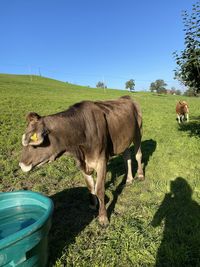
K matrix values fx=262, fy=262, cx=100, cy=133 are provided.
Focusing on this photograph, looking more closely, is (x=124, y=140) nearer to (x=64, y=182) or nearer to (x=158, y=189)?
(x=158, y=189)

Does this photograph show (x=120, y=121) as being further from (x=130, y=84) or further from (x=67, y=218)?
(x=130, y=84)

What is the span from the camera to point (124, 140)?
17.4 feet

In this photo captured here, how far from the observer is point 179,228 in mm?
4023

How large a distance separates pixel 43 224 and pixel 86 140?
66.7 inches

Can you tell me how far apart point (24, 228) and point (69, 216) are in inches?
78.6

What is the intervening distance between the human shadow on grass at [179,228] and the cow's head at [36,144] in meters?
2.03

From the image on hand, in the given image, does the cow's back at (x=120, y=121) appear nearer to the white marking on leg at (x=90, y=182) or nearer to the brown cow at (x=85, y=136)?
the brown cow at (x=85, y=136)

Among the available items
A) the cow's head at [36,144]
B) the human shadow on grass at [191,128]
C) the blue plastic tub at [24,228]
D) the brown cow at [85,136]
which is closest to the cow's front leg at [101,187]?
the brown cow at [85,136]

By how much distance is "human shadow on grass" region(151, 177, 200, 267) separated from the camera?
3426mm

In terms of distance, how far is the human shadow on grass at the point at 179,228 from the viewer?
3.43 metres

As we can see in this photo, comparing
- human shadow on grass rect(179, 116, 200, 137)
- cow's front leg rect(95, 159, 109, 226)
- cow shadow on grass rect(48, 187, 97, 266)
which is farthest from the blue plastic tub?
human shadow on grass rect(179, 116, 200, 137)

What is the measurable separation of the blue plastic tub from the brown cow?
1.53 ft

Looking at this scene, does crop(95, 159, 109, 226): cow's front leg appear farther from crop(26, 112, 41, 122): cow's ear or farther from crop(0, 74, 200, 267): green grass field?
crop(26, 112, 41, 122): cow's ear

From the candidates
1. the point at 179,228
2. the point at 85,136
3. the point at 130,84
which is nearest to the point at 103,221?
the point at 179,228
